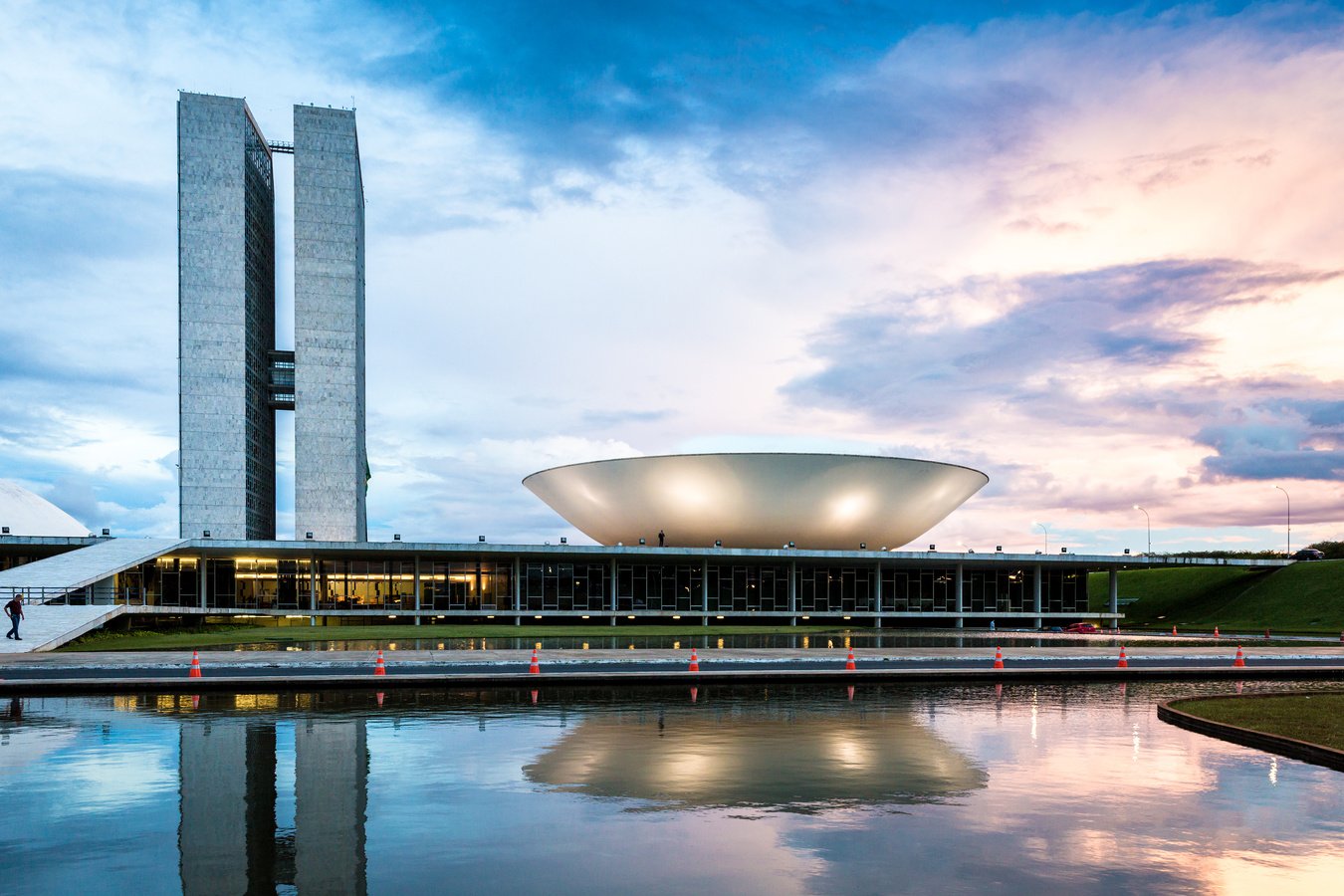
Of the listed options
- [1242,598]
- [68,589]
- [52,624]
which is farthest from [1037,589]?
[52,624]

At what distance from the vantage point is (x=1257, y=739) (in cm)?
1492

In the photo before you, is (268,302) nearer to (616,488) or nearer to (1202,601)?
(616,488)

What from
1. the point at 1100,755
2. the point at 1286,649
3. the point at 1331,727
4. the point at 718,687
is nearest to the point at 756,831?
the point at 1100,755

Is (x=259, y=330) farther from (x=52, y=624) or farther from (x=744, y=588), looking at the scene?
(x=52, y=624)

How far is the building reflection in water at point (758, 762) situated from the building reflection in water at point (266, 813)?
85.0 inches

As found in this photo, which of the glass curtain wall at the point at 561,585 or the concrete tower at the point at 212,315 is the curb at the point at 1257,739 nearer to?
the glass curtain wall at the point at 561,585

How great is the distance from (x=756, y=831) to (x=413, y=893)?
9.88 ft

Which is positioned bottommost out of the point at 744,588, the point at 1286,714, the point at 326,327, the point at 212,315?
the point at 744,588

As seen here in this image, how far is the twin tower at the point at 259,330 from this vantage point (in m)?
A: 87.2

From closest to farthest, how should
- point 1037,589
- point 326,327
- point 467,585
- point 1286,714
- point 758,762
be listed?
point 758,762, point 1286,714, point 467,585, point 1037,589, point 326,327

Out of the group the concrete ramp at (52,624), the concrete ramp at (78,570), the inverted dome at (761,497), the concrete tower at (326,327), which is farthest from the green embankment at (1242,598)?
the concrete tower at (326,327)

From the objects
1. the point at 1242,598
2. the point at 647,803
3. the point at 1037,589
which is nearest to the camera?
the point at 647,803

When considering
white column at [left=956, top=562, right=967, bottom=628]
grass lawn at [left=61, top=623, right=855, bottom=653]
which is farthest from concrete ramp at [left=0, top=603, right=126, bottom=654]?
white column at [left=956, top=562, right=967, bottom=628]

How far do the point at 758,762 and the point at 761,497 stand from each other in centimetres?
5304
